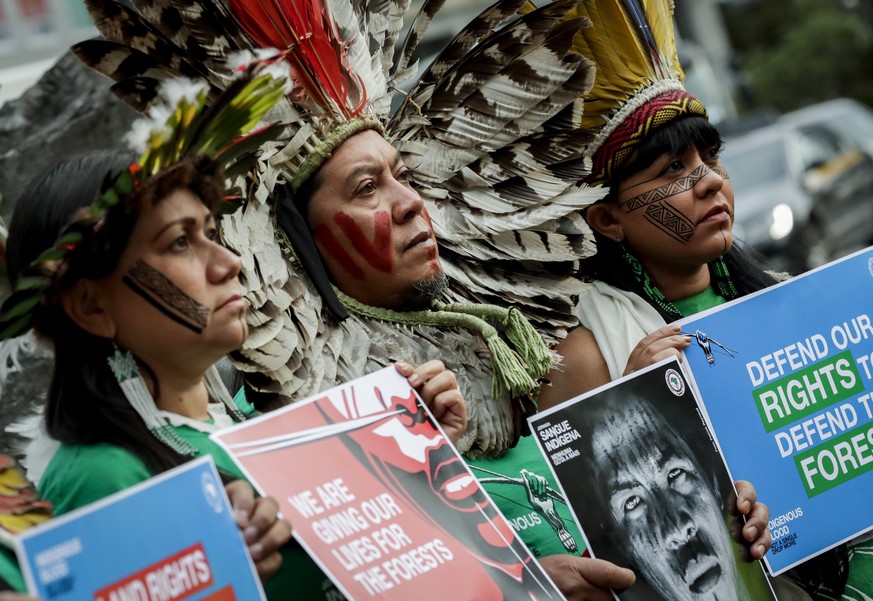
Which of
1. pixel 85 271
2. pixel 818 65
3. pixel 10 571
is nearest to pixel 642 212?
pixel 85 271

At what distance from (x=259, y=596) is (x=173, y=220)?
710 millimetres

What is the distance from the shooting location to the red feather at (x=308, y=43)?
9.45 feet

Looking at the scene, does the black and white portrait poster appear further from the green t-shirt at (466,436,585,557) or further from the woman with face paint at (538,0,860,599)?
the woman with face paint at (538,0,860,599)

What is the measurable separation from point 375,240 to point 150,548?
1173 millimetres

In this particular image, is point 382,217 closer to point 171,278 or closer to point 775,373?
point 171,278

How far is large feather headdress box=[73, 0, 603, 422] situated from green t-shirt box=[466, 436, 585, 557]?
15.6 inches

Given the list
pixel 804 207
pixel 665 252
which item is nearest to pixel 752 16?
pixel 804 207

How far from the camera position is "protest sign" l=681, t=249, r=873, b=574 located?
9.00ft

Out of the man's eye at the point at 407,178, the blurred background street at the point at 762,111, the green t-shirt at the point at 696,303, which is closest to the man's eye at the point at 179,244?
the man's eye at the point at 407,178

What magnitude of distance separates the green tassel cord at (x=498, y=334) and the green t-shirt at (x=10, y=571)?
1.15m

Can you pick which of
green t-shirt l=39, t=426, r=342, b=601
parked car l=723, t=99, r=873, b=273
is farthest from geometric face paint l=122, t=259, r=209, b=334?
parked car l=723, t=99, r=873, b=273

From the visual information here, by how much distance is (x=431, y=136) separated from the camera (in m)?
3.24

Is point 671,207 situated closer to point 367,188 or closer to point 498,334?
point 498,334

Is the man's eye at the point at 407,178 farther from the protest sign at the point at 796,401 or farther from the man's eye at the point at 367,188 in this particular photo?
the protest sign at the point at 796,401
